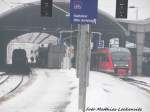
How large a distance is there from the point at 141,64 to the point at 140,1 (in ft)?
44.7

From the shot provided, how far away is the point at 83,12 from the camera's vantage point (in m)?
12.8

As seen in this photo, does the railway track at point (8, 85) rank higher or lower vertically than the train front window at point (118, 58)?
lower

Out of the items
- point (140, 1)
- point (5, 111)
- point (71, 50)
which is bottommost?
point (5, 111)

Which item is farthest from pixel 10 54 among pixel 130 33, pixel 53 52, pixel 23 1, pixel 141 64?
pixel 23 1

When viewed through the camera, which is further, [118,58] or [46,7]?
[118,58]

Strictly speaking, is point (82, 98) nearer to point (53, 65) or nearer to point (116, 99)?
point (116, 99)

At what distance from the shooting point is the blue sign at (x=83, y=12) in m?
12.7

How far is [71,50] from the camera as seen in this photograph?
35.2 metres

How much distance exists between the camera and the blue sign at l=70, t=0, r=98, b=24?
502 inches

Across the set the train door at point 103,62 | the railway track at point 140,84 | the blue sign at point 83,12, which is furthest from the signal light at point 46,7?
the train door at point 103,62

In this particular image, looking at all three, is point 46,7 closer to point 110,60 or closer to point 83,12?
point 83,12

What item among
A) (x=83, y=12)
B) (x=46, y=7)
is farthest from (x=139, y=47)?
(x=83, y=12)

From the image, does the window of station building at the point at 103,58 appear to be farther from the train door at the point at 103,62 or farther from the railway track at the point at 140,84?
the railway track at the point at 140,84

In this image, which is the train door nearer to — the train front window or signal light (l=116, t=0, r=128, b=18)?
the train front window
